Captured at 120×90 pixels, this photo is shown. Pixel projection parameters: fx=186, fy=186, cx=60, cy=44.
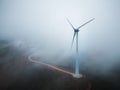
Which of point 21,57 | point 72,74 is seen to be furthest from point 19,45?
point 72,74

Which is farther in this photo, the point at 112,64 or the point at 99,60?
the point at 99,60

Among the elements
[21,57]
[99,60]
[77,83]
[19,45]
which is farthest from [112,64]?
[19,45]

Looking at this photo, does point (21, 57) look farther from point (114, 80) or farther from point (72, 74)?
point (114, 80)

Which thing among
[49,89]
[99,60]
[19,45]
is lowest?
[49,89]

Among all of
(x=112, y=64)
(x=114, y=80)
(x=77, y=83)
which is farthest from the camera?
(x=112, y=64)

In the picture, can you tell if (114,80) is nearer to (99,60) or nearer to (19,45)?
(99,60)

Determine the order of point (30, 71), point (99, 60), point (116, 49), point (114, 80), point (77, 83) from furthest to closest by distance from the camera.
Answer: point (116, 49), point (99, 60), point (30, 71), point (114, 80), point (77, 83)

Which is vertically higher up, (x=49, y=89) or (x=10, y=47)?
(x=10, y=47)

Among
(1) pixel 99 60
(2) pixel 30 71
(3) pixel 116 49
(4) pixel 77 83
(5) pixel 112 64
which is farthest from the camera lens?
(3) pixel 116 49

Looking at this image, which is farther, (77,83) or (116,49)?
(116,49)
